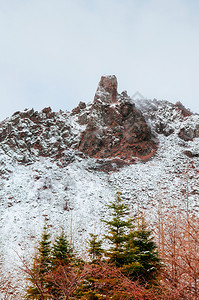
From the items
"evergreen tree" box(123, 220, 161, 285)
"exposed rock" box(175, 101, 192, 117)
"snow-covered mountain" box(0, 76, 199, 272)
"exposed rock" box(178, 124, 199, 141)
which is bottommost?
"evergreen tree" box(123, 220, 161, 285)

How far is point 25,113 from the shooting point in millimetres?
36969

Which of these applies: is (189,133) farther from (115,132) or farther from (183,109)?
(115,132)

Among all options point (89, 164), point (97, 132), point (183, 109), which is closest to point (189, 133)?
point (183, 109)

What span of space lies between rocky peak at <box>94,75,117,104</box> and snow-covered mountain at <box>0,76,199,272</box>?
215 mm

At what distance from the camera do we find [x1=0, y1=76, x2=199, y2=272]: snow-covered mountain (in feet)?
68.9

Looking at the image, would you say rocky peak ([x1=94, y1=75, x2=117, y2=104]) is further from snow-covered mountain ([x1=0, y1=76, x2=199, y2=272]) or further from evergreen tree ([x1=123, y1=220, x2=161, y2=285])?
evergreen tree ([x1=123, y1=220, x2=161, y2=285])

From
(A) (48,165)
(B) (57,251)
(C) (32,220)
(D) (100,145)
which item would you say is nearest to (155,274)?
(B) (57,251)

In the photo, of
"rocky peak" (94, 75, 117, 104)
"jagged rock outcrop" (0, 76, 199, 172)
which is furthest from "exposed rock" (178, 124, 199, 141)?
"rocky peak" (94, 75, 117, 104)

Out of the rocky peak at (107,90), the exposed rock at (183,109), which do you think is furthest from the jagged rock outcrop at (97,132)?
the exposed rock at (183,109)

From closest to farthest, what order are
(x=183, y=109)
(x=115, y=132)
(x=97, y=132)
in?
(x=97, y=132)
(x=115, y=132)
(x=183, y=109)

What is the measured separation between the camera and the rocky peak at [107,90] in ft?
135

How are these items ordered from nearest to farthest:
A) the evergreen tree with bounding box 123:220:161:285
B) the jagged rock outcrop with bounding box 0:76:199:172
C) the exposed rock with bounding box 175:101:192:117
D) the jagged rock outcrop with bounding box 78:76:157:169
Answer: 1. the evergreen tree with bounding box 123:220:161:285
2. the jagged rock outcrop with bounding box 0:76:199:172
3. the jagged rock outcrop with bounding box 78:76:157:169
4. the exposed rock with bounding box 175:101:192:117

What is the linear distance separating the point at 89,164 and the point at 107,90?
18772mm

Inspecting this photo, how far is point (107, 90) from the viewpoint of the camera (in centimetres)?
4225
